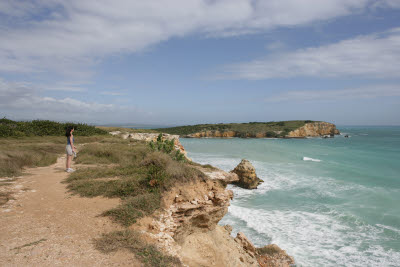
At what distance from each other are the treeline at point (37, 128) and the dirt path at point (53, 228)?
47.0ft

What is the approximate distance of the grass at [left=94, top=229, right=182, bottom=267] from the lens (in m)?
3.96

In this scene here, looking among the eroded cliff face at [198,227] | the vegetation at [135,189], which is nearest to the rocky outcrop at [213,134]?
the vegetation at [135,189]

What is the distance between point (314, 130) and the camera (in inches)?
3091

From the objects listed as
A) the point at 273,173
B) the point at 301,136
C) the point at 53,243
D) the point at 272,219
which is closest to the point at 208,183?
the point at 53,243

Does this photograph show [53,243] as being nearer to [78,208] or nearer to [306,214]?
[78,208]

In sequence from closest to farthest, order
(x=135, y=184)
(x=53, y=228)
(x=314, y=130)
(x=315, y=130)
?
(x=53, y=228), (x=135, y=184), (x=314, y=130), (x=315, y=130)

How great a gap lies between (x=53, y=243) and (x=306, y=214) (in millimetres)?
12210

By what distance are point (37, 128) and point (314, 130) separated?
8009cm

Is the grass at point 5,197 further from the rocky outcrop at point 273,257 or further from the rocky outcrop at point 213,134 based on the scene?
the rocky outcrop at point 213,134

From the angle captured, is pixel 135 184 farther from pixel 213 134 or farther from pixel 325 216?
pixel 213 134

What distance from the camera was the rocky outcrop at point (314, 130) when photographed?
242 ft

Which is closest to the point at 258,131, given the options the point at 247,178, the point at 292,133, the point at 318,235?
the point at 292,133

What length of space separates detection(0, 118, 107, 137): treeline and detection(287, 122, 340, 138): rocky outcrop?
6336 centimetres

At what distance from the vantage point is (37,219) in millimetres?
5121
